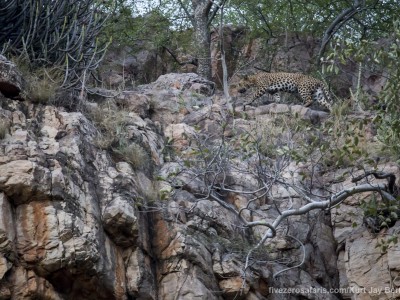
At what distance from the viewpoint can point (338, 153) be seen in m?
10.9

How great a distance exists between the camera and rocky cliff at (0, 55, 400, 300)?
9.86 m

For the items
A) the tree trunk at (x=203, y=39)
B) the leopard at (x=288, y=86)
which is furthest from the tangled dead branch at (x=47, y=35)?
the leopard at (x=288, y=86)

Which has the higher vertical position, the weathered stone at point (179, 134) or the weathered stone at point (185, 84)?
the weathered stone at point (185, 84)

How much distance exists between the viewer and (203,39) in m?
19.6

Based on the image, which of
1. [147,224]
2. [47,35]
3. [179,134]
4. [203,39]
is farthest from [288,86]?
[147,224]

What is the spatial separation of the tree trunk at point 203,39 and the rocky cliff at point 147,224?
5.89 m

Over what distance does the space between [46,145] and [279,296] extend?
364 centimetres

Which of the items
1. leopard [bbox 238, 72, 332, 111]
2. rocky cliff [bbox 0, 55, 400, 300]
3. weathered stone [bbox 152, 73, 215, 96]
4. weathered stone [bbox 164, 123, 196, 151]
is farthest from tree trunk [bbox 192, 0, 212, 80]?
rocky cliff [bbox 0, 55, 400, 300]

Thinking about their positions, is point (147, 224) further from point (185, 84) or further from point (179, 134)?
point (185, 84)

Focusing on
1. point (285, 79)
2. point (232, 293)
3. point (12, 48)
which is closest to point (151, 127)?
point (12, 48)

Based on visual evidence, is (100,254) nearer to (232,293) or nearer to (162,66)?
(232,293)

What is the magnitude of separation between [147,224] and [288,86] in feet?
29.9

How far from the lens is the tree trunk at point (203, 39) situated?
19516 millimetres

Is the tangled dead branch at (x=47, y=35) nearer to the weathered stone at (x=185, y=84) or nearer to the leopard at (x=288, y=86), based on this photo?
the weathered stone at (x=185, y=84)
